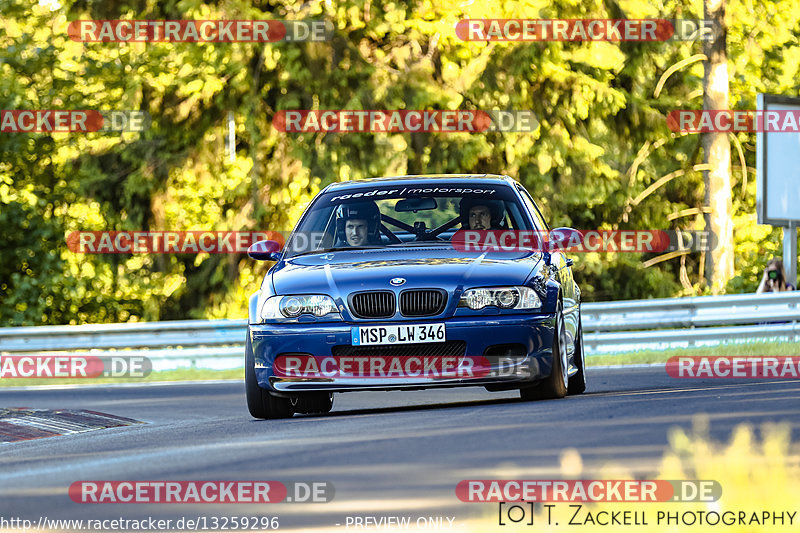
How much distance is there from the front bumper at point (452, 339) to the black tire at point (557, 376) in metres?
0.11

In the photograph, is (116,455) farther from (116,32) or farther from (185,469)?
(116,32)

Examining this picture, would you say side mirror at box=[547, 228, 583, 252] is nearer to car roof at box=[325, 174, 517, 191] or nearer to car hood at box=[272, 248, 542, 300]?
car hood at box=[272, 248, 542, 300]

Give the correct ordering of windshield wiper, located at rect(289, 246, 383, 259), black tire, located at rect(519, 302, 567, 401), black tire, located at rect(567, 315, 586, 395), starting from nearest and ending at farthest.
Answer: black tire, located at rect(519, 302, 567, 401) → windshield wiper, located at rect(289, 246, 383, 259) → black tire, located at rect(567, 315, 586, 395)

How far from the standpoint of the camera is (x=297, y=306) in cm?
1082

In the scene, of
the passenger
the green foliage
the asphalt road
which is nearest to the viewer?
the asphalt road

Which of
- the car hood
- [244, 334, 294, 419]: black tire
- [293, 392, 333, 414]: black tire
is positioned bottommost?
[293, 392, 333, 414]: black tire

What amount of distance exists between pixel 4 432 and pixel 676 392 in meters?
5.05

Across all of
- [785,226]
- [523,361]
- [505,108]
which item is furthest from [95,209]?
[523,361]

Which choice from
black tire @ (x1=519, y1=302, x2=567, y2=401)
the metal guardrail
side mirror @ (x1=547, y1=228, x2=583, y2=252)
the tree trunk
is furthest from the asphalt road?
the tree trunk

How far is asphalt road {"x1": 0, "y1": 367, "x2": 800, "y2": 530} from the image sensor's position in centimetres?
703

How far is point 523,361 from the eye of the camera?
10.7 meters

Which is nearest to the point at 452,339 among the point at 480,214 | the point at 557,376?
the point at 557,376

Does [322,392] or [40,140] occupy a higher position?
[40,140]

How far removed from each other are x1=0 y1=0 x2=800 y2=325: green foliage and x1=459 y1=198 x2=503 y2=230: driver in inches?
683
